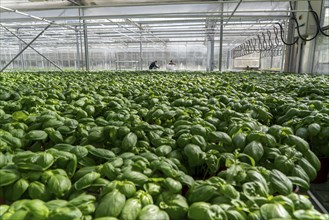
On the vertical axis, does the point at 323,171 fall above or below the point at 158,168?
below

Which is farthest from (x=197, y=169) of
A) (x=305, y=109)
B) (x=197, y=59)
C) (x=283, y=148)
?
(x=197, y=59)

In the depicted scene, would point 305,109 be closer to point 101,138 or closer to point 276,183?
point 276,183

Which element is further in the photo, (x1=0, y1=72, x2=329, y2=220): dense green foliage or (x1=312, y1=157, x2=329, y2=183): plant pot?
(x1=312, y1=157, x2=329, y2=183): plant pot

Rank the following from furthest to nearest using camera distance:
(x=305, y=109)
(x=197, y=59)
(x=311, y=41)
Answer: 1. (x=197, y=59)
2. (x=311, y=41)
3. (x=305, y=109)

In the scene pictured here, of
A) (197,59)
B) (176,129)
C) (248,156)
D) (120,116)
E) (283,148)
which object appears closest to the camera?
(248,156)

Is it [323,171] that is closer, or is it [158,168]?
[158,168]

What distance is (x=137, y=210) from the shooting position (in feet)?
2.23

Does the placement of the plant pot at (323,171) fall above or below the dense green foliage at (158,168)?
below

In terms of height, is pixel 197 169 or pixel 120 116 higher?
pixel 120 116

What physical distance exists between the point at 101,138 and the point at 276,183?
0.74 m

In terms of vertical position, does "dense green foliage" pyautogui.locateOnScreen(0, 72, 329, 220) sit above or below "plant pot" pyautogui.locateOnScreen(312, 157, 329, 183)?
above

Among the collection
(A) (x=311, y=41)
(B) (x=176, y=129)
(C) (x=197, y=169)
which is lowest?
(C) (x=197, y=169)

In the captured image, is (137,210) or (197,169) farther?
(197,169)

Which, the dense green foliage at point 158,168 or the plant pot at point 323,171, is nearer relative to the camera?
the dense green foliage at point 158,168
